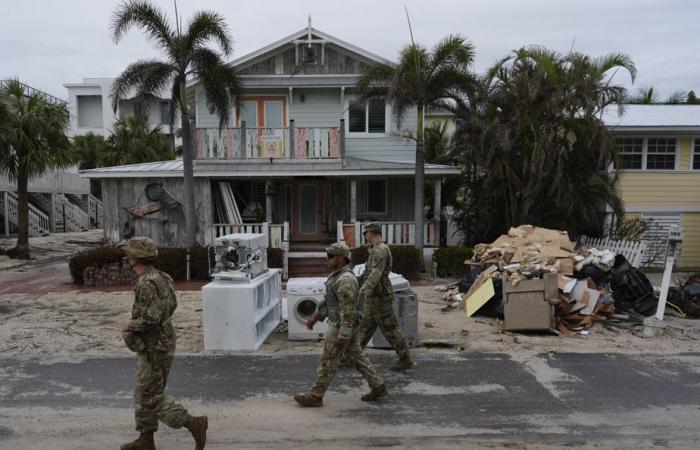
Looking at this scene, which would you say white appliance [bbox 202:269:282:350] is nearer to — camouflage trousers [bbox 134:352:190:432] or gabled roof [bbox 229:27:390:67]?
camouflage trousers [bbox 134:352:190:432]

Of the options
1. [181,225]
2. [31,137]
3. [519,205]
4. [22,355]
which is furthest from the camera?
[31,137]

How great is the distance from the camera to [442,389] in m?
5.76

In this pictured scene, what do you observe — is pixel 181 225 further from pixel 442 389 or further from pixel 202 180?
pixel 442 389

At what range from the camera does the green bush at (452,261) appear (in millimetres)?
13664

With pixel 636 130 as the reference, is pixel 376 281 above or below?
below

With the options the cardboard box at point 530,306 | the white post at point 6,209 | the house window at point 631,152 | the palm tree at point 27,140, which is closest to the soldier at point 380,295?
the cardboard box at point 530,306

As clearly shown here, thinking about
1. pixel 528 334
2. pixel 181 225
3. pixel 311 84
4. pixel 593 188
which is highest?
pixel 311 84

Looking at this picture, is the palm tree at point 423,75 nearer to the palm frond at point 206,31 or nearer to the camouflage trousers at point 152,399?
the palm frond at point 206,31

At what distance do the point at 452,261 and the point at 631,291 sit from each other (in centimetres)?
498

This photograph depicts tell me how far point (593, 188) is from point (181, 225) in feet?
38.4

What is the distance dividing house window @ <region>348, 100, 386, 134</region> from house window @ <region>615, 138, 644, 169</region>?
298 inches

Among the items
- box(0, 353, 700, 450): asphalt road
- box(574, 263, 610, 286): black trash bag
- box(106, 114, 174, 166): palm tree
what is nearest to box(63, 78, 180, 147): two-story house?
box(106, 114, 174, 166): palm tree

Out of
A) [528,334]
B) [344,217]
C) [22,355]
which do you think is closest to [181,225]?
[344,217]

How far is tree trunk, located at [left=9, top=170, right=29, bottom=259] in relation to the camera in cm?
1714
